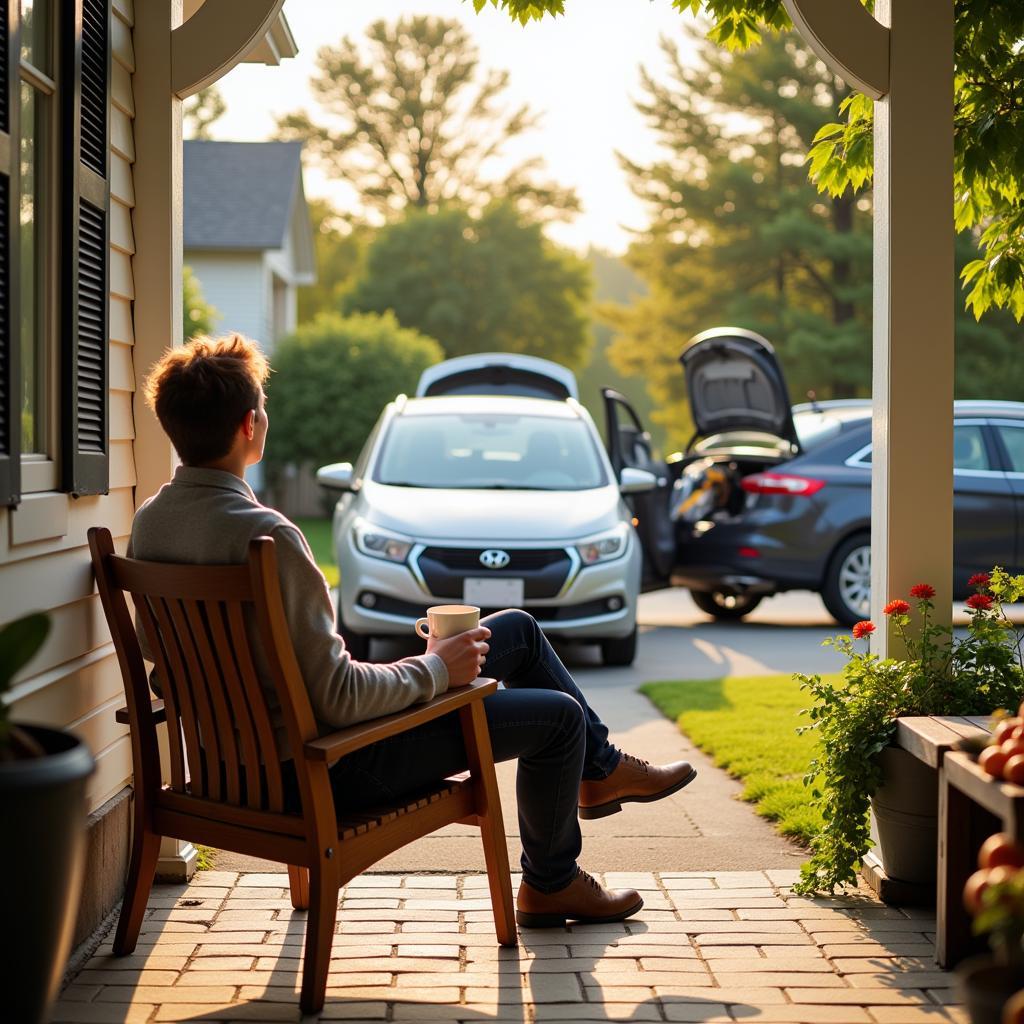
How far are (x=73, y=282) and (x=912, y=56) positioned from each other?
261cm

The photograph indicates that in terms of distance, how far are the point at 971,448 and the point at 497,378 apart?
374 centimetres

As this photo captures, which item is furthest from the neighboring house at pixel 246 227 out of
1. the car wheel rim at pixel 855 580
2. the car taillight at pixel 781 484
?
the car wheel rim at pixel 855 580

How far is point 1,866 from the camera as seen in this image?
2.36 meters

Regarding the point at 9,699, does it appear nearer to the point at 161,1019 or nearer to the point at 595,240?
the point at 161,1019

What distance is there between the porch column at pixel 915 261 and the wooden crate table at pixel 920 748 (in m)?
0.48

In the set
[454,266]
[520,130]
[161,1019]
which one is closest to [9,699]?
[161,1019]

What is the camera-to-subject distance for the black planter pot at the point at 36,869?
2371mm

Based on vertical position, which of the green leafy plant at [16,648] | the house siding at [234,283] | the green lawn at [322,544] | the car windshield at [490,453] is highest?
the house siding at [234,283]

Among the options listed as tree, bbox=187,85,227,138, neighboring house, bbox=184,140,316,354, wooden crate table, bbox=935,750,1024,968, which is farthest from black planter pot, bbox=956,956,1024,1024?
tree, bbox=187,85,227,138

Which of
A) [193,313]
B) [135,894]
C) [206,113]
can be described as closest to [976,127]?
[135,894]

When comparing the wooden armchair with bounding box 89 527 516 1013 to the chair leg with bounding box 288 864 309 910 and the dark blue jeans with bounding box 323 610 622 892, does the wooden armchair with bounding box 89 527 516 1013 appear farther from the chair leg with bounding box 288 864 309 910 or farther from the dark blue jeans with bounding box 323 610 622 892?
the chair leg with bounding box 288 864 309 910

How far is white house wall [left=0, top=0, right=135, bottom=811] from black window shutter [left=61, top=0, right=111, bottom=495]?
0.44 ft

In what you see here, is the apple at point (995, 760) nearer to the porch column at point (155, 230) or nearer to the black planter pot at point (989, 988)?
the black planter pot at point (989, 988)

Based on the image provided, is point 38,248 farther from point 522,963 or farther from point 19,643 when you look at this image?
point 522,963
